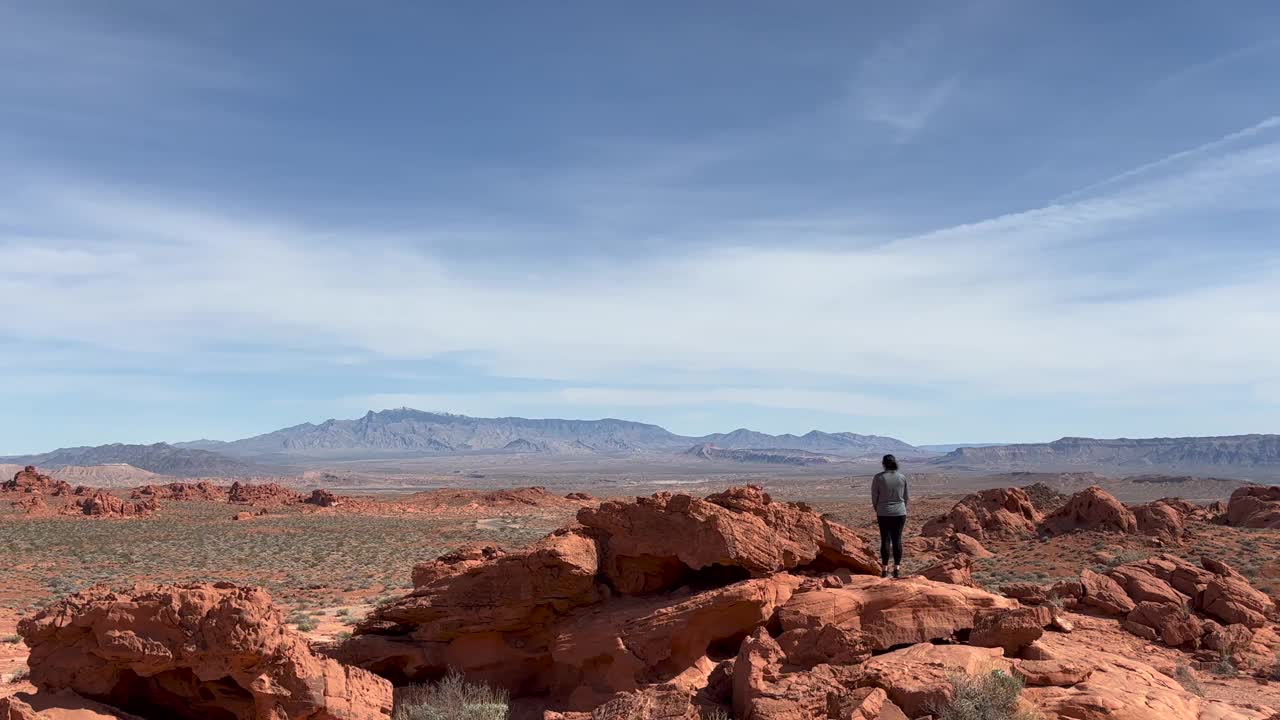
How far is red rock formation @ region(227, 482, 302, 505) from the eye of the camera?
2886 inches

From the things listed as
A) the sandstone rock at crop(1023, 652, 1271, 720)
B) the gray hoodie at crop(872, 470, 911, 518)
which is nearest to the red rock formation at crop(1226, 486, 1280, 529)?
the sandstone rock at crop(1023, 652, 1271, 720)

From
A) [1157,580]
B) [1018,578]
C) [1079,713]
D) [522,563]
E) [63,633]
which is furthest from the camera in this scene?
[1018,578]

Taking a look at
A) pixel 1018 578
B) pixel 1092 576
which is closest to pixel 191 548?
pixel 1018 578

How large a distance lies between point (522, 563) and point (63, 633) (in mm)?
5742

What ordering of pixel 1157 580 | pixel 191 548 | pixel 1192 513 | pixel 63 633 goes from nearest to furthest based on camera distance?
pixel 63 633, pixel 1157 580, pixel 1192 513, pixel 191 548

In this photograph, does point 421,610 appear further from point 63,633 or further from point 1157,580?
point 1157,580

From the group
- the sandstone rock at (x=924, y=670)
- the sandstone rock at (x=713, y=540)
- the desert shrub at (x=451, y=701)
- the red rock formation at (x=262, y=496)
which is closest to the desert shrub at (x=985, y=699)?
the sandstone rock at (x=924, y=670)

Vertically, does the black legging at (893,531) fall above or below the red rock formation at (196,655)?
above

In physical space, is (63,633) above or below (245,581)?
above

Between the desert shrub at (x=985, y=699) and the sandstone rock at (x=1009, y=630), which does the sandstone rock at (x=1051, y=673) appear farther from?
the desert shrub at (x=985, y=699)

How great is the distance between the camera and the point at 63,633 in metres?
10.6

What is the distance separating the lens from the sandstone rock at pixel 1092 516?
3195cm

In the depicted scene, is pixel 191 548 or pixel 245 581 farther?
pixel 191 548

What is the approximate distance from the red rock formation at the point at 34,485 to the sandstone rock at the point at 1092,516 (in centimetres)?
7308
